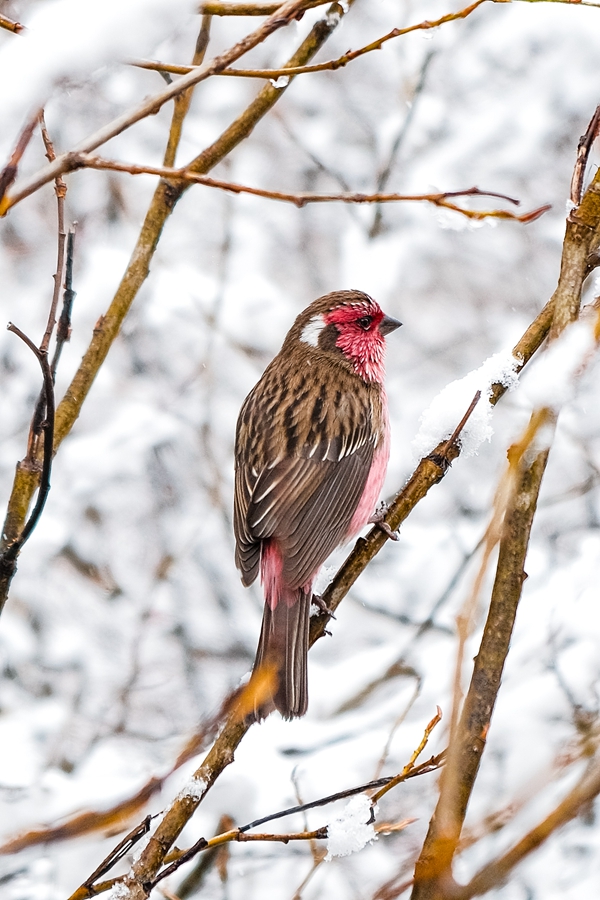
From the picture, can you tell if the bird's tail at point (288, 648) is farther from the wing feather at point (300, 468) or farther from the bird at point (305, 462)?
the wing feather at point (300, 468)

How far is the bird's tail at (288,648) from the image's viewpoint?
11.8ft

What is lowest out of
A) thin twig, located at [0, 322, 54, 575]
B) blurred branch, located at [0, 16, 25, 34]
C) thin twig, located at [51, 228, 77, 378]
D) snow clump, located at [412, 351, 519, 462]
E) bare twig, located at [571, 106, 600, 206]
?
thin twig, located at [0, 322, 54, 575]

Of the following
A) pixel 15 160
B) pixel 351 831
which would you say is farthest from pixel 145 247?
pixel 351 831

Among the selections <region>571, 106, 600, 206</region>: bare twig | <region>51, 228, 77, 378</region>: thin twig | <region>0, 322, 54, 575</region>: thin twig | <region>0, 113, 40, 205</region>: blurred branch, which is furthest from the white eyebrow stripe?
<region>0, 113, 40, 205</region>: blurred branch

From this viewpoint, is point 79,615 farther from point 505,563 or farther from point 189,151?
point 505,563

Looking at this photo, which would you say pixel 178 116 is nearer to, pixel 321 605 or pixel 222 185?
pixel 321 605

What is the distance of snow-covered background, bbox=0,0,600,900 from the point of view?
5.66m

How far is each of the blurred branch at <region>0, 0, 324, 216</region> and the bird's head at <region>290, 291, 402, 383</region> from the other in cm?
324

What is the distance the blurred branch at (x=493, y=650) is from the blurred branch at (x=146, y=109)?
3.67ft

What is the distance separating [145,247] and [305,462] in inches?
52.8

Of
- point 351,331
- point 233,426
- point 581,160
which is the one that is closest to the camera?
point 581,160

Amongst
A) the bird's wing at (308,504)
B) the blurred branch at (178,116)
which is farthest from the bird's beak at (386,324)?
the blurred branch at (178,116)

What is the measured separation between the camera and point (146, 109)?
1602 mm

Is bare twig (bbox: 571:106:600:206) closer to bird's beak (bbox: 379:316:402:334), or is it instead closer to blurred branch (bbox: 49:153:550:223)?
blurred branch (bbox: 49:153:550:223)
